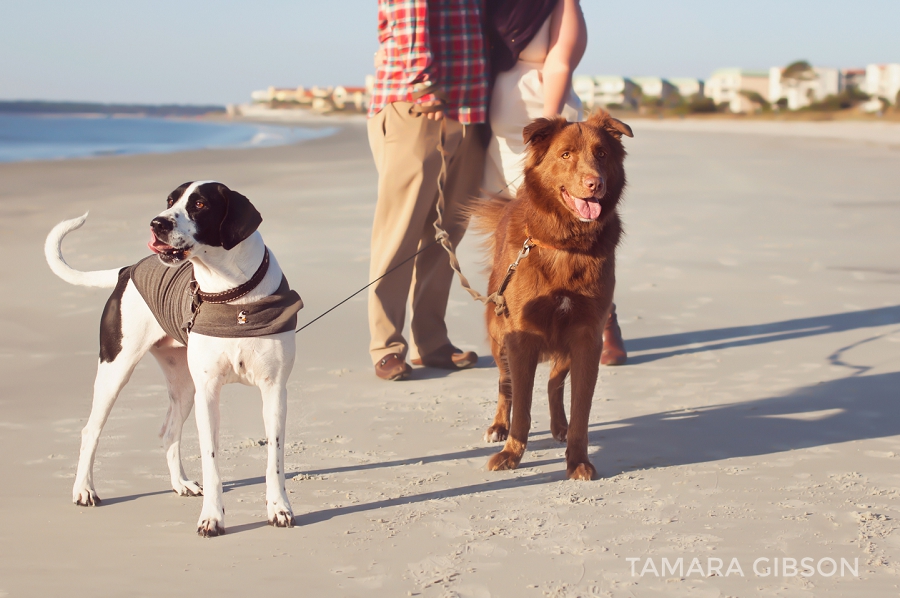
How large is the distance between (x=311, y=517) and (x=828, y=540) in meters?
1.74

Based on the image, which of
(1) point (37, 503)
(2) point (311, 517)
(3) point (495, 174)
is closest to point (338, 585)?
(2) point (311, 517)

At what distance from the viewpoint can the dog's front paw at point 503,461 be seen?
3612 millimetres

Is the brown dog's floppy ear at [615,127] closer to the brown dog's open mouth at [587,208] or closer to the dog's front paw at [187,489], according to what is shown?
the brown dog's open mouth at [587,208]

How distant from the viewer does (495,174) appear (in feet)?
16.8

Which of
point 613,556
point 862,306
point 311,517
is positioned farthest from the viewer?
point 862,306

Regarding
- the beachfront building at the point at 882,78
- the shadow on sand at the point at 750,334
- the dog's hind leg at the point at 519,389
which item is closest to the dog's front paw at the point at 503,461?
the dog's hind leg at the point at 519,389

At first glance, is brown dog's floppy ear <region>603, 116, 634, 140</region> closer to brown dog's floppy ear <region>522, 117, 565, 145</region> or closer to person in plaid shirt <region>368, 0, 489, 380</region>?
brown dog's floppy ear <region>522, 117, 565, 145</region>

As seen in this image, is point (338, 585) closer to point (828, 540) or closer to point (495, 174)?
point (828, 540)

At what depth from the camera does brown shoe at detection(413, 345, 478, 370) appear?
5.14m

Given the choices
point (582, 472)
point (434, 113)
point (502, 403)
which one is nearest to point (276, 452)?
point (582, 472)

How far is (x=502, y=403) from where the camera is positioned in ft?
13.2

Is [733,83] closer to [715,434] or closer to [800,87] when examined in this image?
[800,87]

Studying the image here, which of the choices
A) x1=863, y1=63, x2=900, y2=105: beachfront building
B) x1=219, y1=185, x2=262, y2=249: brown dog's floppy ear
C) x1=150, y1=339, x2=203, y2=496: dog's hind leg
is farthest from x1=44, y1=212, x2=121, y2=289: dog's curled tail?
x1=863, y1=63, x2=900, y2=105: beachfront building

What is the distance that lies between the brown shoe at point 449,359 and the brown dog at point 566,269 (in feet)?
4.68
